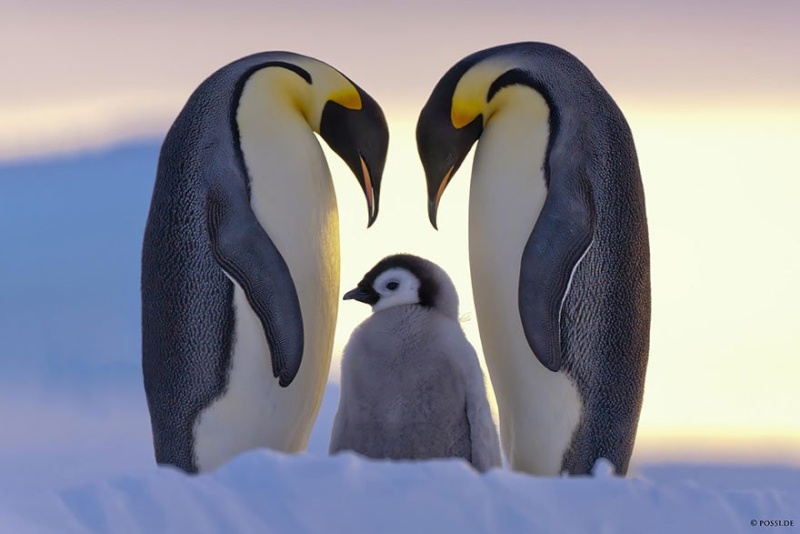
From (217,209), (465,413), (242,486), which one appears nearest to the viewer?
(242,486)

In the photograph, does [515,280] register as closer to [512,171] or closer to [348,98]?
[512,171]

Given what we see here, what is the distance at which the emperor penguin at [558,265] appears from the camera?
490 centimetres

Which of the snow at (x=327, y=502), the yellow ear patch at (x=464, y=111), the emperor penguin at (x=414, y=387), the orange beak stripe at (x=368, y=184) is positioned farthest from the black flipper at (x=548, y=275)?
the snow at (x=327, y=502)

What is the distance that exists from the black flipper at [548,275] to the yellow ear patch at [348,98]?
30.7 inches

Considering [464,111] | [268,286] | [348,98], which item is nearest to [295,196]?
[268,286]

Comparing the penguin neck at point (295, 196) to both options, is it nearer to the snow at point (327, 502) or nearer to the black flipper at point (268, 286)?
the black flipper at point (268, 286)

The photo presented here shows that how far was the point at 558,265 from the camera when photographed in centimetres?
487

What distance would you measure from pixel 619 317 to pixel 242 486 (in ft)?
5.47

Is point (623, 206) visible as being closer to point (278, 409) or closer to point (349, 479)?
point (278, 409)

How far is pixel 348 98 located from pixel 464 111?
383mm

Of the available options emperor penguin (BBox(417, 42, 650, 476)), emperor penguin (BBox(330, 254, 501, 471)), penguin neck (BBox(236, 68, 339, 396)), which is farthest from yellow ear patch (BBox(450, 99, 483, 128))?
emperor penguin (BBox(330, 254, 501, 471))

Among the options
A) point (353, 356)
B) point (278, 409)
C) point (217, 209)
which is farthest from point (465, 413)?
point (217, 209)

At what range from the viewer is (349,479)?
3.87m

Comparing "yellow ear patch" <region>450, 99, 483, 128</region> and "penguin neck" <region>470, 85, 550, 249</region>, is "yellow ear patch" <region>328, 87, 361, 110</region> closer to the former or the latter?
"yellow ear patch" <region>450, 99, 483, 128</region>
